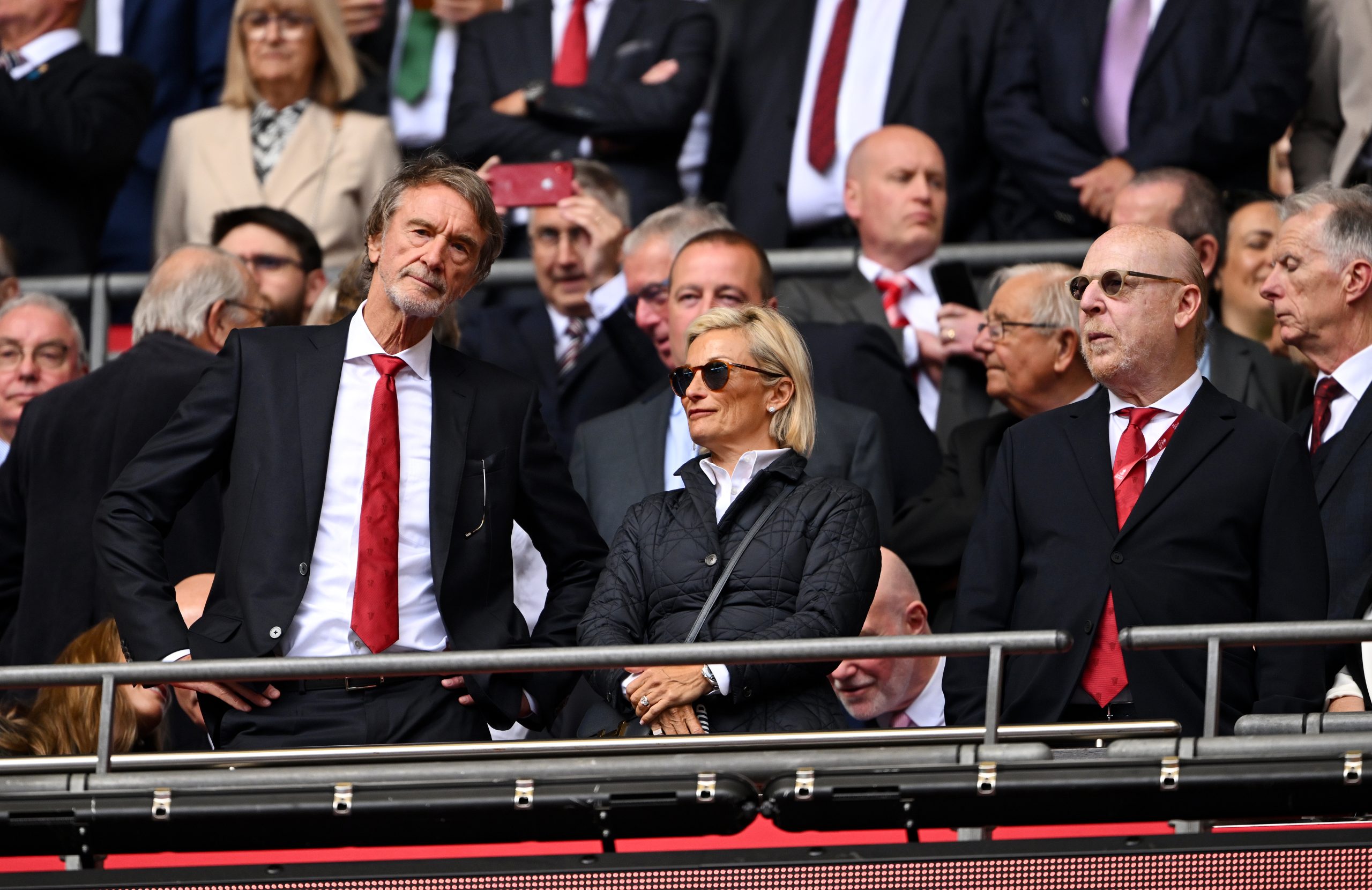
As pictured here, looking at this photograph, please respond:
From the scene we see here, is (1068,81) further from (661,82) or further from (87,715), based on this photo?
(87,715)

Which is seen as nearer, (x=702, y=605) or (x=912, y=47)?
(x=702, y=605)

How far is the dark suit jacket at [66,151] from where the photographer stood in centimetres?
828

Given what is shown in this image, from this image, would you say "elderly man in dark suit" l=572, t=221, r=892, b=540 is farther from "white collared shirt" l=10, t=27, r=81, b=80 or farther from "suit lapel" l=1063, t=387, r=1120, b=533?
"white collared shirt" l=10, t=27, r=81, b=80

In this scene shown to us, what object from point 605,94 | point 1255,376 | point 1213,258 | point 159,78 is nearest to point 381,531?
point 1255,376

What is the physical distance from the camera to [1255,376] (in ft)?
22.5

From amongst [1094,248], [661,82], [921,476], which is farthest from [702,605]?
[661,82]

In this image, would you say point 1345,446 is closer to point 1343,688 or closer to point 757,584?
point 1343,688

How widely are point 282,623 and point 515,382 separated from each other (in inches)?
33.4

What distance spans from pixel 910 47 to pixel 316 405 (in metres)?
4.73

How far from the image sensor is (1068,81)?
8.34 m

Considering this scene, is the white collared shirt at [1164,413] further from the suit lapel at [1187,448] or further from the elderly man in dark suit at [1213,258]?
the elderly man in dark suit at [1213,258]

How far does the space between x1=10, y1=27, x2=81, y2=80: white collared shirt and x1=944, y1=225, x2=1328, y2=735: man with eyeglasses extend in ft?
17.2

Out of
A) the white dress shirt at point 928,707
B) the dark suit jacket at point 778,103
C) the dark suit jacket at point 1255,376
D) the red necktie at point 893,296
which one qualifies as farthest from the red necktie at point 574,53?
the white dress shirt at point 928,707

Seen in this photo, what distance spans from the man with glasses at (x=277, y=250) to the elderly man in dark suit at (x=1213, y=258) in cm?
305
